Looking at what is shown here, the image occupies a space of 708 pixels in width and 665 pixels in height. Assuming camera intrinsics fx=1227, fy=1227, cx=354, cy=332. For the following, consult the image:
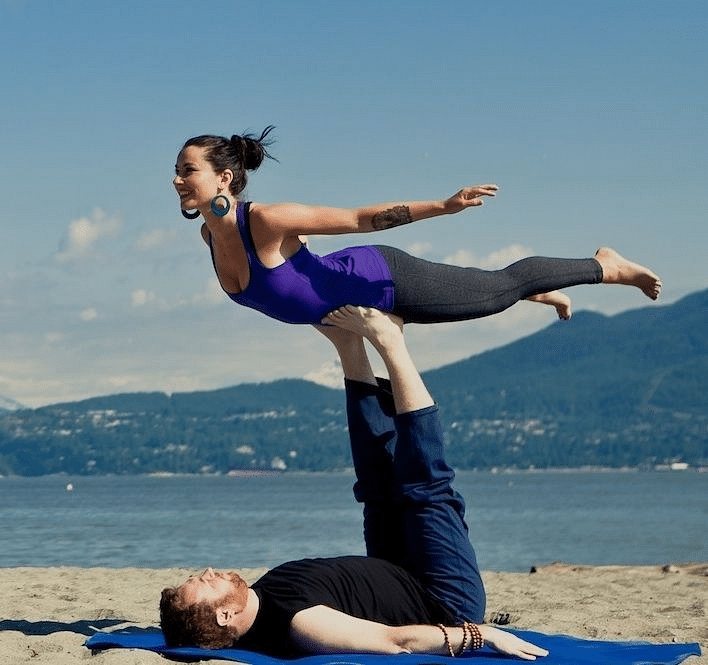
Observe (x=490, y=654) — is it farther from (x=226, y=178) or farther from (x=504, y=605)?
(x=504, y=605)

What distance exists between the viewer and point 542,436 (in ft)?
569

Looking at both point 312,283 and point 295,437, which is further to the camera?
point 295,437

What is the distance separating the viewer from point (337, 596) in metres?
5.10

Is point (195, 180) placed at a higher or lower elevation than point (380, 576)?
higher

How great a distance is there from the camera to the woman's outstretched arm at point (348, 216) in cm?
566

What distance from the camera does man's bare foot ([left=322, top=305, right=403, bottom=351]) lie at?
5.80m

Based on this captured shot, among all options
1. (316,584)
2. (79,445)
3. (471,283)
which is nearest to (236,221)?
(471,283)

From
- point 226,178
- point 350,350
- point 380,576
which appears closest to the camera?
point 380,576

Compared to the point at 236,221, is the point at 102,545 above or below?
below

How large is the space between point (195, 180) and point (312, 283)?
29.9 inches

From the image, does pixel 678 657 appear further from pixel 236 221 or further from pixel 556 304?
pixel 236 221

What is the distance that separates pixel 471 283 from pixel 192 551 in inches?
1053

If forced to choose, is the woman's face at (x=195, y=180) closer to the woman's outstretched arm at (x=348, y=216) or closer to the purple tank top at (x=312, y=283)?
the purple tank top at (x=312, y=283)

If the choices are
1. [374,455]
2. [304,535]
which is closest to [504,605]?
[374,455]
